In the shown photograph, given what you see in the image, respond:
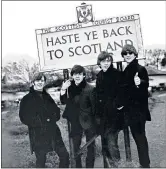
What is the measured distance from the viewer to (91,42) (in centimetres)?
418

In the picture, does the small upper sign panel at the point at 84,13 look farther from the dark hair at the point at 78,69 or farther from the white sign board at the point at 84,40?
the dark hair at the point at 78,69

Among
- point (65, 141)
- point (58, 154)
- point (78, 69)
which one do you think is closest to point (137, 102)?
point (78, 69)

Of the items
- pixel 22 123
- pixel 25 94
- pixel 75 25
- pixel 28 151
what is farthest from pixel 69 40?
pixel 28 151

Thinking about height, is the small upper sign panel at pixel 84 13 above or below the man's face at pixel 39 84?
above

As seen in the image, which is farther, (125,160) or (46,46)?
(46,46)

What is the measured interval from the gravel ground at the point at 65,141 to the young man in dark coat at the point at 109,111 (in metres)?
0.08

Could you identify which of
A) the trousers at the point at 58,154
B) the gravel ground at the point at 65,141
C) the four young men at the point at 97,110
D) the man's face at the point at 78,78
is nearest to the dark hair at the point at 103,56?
the four young men at the point at 97,110

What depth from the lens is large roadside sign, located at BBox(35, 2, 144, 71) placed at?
4105mm

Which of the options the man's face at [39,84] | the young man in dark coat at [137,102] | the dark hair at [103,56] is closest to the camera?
Answer: the young man in dark coat at [137,102]

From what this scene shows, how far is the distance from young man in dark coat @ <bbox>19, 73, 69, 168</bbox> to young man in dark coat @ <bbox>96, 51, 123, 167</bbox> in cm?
55

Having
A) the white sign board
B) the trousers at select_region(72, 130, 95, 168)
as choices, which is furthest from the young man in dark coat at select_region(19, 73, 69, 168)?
the white sign board

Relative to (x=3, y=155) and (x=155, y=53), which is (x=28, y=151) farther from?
(x=155, y=53)

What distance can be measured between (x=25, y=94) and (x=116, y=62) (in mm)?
1276

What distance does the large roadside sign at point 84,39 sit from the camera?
4.11 m
